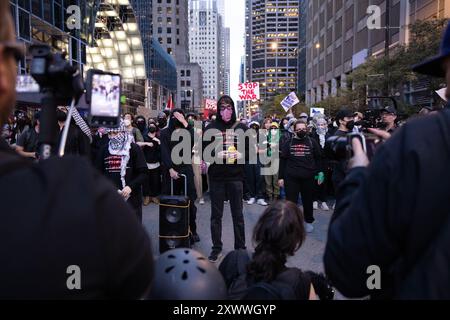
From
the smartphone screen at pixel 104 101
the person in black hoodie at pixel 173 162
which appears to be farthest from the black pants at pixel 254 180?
the smartphone screen at pixel 104 101

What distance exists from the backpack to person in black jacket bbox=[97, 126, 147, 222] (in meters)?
3.10

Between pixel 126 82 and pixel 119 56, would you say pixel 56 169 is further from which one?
pixel 126 82

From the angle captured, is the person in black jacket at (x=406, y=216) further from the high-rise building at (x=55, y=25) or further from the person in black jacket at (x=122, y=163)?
Answer: the high-rise building at (x=55, y=25)

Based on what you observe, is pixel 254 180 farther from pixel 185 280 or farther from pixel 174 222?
pixel 185 280

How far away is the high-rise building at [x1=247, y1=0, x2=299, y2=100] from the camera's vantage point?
596 feet

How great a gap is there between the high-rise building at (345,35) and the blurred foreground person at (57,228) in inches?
855

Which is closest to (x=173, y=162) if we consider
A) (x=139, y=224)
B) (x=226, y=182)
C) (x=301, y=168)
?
(x=226, y=182)

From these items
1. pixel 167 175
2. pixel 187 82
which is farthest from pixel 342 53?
pixel 187 82

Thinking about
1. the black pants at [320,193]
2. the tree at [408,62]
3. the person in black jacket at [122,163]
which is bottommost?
the black pants at [320,193]

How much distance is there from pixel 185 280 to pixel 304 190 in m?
6.11

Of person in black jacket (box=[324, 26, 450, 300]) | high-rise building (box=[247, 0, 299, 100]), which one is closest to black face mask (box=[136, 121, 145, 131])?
person in black jacket (box=[324, 26, 450, 300])

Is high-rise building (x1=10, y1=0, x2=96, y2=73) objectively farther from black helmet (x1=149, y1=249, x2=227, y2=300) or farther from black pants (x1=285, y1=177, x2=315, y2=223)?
black helmet (x1=149, y1=249, x2=227, y2=300)

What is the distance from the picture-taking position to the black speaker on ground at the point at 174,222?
5949mm

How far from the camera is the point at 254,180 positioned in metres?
11.3
